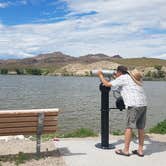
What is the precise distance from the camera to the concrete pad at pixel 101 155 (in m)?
8.23

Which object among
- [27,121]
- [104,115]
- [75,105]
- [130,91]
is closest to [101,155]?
[104,115]

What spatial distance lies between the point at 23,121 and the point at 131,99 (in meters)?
2.09

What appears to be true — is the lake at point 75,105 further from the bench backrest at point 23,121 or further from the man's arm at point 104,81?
the bench backrest at point 23,121

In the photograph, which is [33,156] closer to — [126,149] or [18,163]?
[18,163]

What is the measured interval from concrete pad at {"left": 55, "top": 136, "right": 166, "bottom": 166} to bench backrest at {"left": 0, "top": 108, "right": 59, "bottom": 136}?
2.62ft

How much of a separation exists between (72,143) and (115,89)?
1655 millimetres

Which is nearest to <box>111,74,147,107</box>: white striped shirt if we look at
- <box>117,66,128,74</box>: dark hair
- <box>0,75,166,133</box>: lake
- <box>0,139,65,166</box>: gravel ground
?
<box>117,66,128,74</box>: dark hair

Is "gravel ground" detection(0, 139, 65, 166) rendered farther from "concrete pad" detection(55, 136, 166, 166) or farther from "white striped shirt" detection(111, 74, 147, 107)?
"white striped shirt" detection(111, 74, 147, 107)

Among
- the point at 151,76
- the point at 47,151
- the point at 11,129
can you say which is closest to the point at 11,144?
the point at 47,151

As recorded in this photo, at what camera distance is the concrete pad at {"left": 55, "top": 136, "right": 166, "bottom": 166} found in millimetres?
8227

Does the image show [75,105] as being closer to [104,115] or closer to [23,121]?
[104,115]

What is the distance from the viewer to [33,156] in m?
8.55

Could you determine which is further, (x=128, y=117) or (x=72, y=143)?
(x=72, y=143)

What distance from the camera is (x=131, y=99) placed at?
28.4ft
